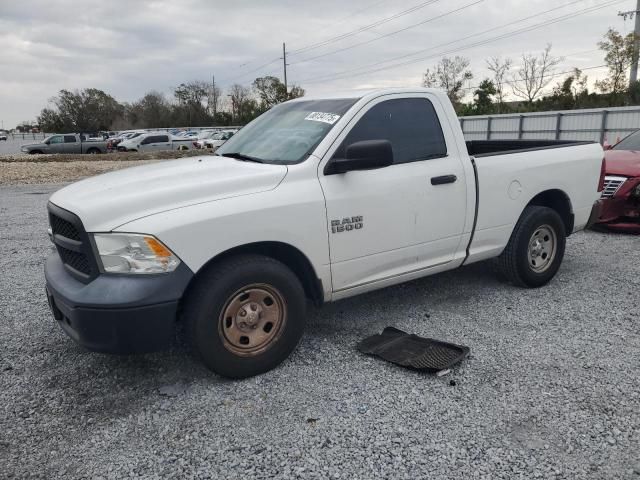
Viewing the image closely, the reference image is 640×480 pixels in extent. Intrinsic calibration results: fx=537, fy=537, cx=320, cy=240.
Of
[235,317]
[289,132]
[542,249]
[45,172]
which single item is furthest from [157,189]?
[45,172]

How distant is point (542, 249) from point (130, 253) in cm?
390

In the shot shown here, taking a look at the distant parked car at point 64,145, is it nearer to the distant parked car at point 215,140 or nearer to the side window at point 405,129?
the distant parked car at point 215,140

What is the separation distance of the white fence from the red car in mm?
7975

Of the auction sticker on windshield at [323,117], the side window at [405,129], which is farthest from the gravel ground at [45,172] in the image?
the side window at [405,129]

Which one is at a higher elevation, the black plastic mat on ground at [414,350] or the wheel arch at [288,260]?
the wheel arch at [288,260]

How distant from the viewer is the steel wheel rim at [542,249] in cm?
512

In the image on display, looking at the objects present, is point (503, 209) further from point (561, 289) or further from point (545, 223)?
point (561, 289)

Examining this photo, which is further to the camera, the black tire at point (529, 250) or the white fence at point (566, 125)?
the white fence at point (566, 125)

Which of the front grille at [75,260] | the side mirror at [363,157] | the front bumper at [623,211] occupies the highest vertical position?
the side mirror at [363,157]

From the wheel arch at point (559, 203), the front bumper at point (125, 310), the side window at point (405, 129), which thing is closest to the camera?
the front bumper at point (125, 310)

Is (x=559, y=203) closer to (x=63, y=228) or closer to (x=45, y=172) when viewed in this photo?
(x=63, y=228)

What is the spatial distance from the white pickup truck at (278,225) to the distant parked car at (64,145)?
107 feet

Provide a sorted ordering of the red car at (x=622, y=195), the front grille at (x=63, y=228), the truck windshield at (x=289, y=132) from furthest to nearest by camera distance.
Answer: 1. the red car at (x=622, y=195)
2. the truck windshield at (x=289, y=132)
3. the front grille at (x=63, y=228)

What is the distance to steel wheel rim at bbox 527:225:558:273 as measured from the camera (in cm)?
512
